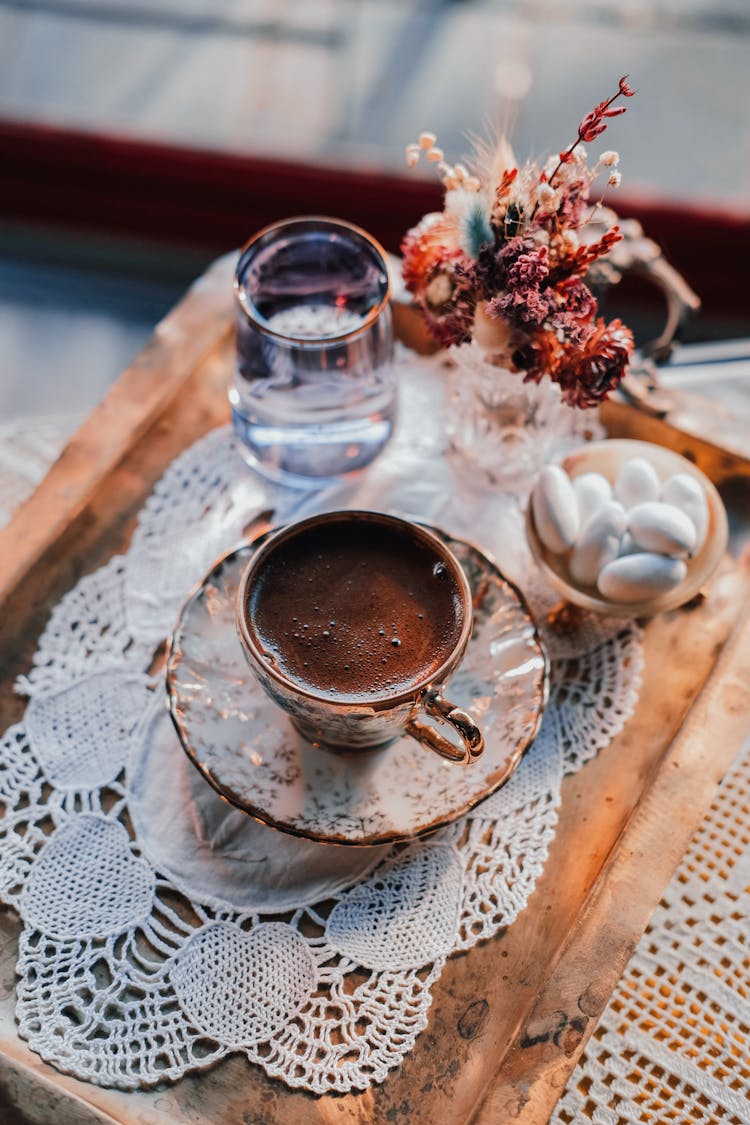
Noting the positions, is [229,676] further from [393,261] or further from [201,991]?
[393,261]

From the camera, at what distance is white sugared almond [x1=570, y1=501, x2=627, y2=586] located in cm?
89

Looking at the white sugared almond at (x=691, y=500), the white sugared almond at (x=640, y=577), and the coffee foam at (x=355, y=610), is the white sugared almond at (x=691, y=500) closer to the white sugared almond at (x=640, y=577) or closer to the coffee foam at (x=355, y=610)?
the white sugared almond at (x=640, y=577)

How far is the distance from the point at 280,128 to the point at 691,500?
4.30ft

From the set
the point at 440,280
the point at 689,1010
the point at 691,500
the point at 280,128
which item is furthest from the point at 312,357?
the point at 280,128

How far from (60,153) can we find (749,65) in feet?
4.00

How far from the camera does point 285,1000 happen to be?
2.51 feet

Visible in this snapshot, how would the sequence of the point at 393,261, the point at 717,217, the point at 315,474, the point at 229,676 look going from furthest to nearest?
the point at 717,217 < the point at 393,261 < the point at 315,474 < the point at 229,676

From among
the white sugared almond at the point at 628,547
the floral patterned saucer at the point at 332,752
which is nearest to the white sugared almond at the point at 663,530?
the white sugared almond at the point at 628,547

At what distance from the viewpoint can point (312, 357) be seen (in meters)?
0.93

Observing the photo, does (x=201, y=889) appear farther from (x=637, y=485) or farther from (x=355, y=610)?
(x=637, y=485)

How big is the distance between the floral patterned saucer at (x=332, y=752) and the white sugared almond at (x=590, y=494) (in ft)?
0.30

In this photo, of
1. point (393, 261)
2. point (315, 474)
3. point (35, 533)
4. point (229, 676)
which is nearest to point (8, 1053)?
point (229, 676)

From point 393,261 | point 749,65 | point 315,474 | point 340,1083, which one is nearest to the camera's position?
point 340,1083

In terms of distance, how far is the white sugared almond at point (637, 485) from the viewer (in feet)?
3.03
